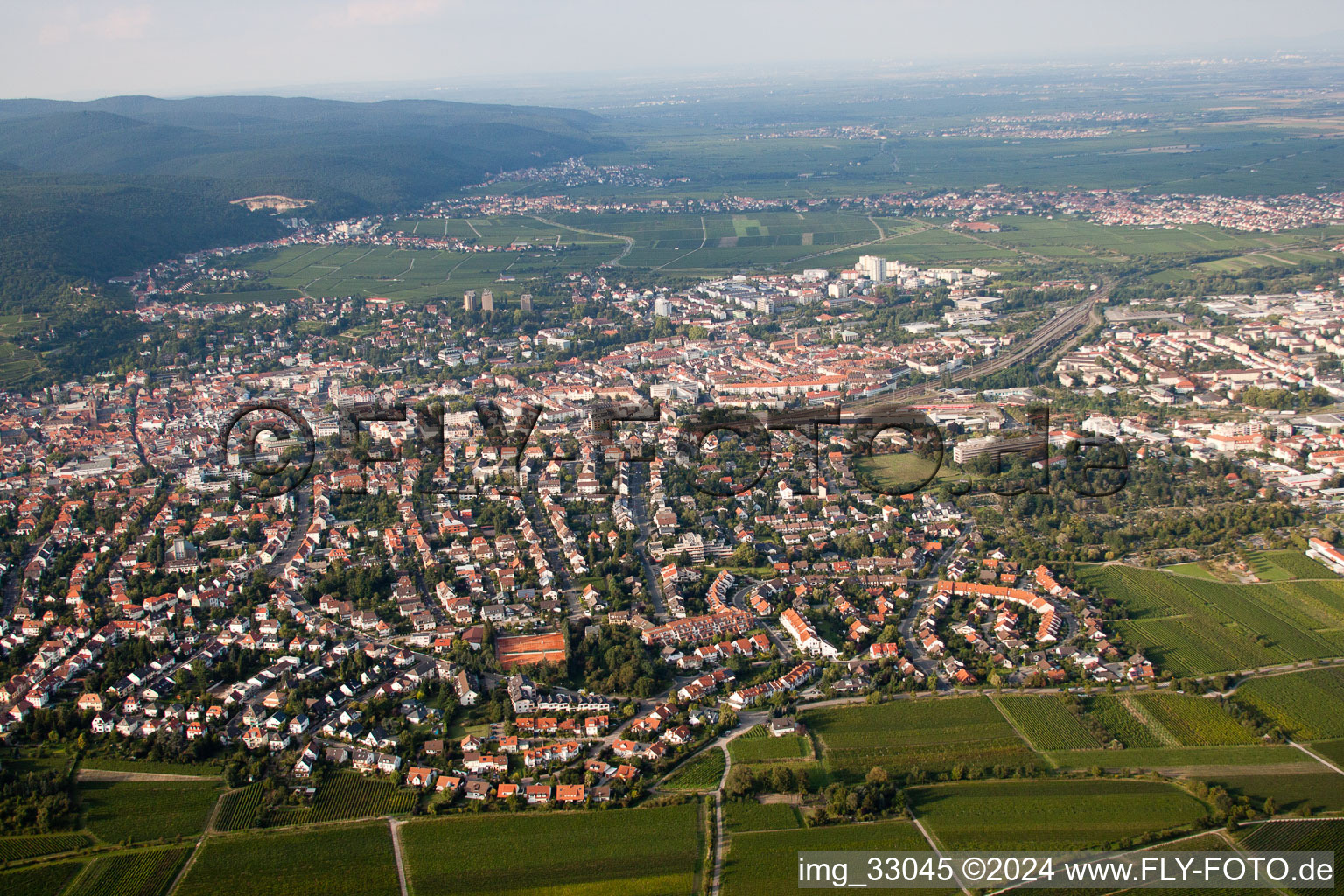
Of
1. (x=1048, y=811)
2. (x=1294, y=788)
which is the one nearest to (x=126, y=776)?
(x=1048, y=811)

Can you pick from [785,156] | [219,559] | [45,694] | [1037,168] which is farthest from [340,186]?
[45,694]

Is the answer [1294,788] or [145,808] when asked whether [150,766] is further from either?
[1294,788]

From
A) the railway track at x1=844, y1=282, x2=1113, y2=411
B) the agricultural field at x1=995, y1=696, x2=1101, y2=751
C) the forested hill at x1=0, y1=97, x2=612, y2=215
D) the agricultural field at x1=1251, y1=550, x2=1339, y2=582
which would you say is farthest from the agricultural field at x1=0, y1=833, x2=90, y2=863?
the forested hill at x1=0, y1=97, x2=612, y2=215

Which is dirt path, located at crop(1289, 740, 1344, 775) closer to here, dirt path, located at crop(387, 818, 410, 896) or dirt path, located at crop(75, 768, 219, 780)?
dirt path, located at crop(387, 818, 410, 896)

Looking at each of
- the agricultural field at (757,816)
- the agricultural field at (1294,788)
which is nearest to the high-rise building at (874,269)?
the agricultural field at (1294,788)

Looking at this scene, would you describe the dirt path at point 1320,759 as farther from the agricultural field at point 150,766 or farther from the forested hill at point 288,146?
the forested hill at point 288,146

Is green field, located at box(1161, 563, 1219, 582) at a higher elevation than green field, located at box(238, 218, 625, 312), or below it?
below
